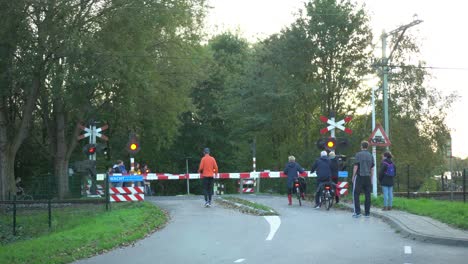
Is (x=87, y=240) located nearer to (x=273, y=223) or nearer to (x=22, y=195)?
(x=273, y=223)

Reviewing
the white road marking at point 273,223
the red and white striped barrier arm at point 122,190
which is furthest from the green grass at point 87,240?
the red and white striped barrier arm at point 122,190

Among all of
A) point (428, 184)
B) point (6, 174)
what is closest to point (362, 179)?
point (6, 174)

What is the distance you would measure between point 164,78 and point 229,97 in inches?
646

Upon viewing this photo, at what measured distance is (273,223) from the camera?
16062 mm

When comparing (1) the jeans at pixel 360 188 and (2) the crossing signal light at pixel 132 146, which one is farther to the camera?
(2) the crossing signal light at pixel 132 146

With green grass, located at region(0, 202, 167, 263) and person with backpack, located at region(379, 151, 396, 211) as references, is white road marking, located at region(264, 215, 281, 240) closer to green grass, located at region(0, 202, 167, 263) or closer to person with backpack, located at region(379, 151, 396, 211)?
green grass, located at region(0, 202, 167, 263)

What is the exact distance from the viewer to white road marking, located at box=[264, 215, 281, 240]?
1373cm

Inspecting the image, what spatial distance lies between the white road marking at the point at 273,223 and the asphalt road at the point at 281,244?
2 centimetres

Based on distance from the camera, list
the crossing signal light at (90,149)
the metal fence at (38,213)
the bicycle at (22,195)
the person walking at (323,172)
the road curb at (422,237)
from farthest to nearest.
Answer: the bicycle at (22,195)
the crossing signal light at (90,149)
the metal fence at (38,213)
the person walking at (323,172)
the road curb at (422,237)

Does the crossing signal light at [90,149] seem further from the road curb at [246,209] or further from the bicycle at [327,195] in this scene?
the bicycle at [327,195]

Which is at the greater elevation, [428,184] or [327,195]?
[327,195]

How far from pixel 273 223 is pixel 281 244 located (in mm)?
3714

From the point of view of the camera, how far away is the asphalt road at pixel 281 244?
35.2 feet

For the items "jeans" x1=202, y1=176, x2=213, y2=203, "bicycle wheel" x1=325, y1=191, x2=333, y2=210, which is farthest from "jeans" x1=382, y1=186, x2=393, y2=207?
"jeans" x1=202, y1=176, x2=213, y2=203
